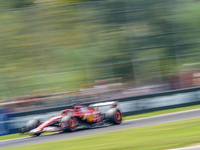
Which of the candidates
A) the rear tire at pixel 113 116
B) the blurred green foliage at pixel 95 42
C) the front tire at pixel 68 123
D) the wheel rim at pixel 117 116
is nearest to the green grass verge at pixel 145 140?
the front tire at pixel 68 123

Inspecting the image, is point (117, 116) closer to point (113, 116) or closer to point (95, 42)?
point (113, 116)

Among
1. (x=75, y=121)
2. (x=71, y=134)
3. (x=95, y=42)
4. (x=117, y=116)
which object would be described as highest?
(x=95, y=42)

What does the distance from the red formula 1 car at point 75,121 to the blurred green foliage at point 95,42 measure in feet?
12.7

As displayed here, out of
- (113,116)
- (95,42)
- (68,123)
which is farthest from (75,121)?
(95,42)

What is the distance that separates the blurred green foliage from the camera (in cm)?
1454

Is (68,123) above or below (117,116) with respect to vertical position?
above

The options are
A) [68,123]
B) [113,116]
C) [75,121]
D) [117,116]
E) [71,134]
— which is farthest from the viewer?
[117,116]

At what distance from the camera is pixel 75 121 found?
10219mm

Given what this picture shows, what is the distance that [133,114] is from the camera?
12531 millimetres

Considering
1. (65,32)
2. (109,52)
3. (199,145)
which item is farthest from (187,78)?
(199,145)

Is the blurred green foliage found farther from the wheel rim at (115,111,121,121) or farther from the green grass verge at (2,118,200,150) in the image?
the green grass verge at (2,118,200,150)

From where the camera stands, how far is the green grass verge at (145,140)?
632cm

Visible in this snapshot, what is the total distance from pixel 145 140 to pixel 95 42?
8569 millimetres

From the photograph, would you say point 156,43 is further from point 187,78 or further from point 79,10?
point 79,10
